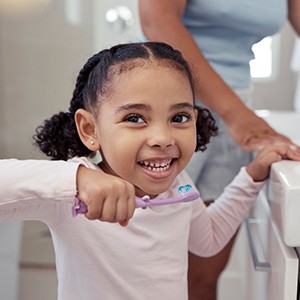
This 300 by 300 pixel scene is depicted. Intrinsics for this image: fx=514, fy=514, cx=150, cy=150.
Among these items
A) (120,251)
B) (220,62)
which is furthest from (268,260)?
(220,62)

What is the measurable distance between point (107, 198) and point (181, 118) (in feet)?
0.67

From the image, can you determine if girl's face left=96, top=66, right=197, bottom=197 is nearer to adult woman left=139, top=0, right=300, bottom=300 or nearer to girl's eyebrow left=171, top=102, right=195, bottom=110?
girl's eyebrow left=171, top=102, right=195, bottom=110

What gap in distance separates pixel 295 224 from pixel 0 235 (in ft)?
2.68

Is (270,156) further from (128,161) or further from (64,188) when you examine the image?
(64,188)

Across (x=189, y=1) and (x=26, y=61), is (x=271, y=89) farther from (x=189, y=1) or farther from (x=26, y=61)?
(x=189, y=1)

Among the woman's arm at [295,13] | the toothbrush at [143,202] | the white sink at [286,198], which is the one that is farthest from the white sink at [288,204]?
the woman's arm at [295,13]

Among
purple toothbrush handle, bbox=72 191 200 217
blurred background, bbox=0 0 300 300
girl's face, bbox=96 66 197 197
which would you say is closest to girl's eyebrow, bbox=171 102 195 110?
girl's face, bbox=96 66 197 197

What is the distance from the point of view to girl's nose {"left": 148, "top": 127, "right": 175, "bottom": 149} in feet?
1.96

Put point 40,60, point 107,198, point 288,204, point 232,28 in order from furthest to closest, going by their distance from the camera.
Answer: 1. point 40,60
2. point 232,28
3. point 288,204
4. point 107,198

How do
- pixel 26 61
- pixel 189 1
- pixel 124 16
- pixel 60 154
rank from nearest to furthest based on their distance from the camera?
pixel 60 154, pixel 189 1, pixel 124 16, pixel 26 61

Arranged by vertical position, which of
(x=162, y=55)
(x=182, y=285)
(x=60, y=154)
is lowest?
(x=182, y=285)

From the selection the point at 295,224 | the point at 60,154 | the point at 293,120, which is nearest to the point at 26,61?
the point at 293,120

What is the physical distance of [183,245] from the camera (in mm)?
730

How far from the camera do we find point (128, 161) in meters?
0.62
